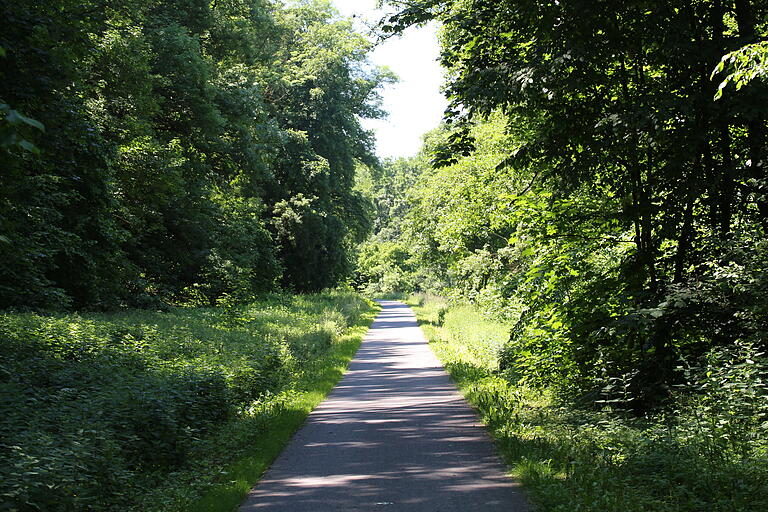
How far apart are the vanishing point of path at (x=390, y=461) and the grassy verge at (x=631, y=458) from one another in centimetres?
37

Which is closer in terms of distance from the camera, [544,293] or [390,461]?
[390,461]

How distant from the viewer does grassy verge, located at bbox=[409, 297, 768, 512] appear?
561 cm

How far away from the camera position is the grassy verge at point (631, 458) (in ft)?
18.4

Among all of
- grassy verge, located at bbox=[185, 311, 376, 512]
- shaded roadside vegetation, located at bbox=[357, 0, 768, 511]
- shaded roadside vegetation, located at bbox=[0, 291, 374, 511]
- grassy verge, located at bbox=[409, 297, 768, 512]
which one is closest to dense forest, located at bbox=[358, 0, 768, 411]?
shaded roadside vegetation, located at bbox=[357, 0, 768, 511]

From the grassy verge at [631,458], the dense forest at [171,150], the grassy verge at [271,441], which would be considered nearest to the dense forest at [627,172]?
the grassy verge at [631,458]

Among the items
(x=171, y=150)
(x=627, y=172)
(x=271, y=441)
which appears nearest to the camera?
(x=271, y=441)

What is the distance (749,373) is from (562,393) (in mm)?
3542

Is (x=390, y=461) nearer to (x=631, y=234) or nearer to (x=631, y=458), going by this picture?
(x=631, y=458)

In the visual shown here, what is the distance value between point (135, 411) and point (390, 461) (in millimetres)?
3159

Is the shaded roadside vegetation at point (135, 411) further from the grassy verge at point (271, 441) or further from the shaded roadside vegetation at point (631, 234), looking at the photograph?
the shaded roadside vegetation at point (631, 234)

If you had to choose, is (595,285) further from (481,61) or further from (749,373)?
(481,61)

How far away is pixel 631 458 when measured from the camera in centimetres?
690

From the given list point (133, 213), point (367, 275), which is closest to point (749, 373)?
point (133, 213)

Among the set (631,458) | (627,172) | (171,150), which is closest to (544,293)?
(627,172)
